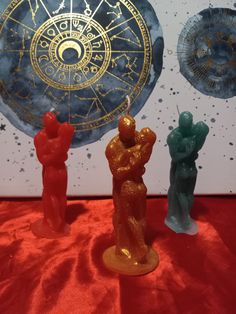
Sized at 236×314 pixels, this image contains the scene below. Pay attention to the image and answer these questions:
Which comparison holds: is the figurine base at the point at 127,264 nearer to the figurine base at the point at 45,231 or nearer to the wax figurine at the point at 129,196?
the wax figurine at the point at 129,196

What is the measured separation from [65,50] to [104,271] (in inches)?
46.4

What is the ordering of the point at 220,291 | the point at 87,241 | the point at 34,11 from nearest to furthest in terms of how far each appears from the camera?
the point at 220,291 → the point at 87,241 → the point at 34,11

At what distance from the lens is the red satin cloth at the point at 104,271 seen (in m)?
1.19

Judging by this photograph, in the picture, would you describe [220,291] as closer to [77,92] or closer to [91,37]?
[77,92]

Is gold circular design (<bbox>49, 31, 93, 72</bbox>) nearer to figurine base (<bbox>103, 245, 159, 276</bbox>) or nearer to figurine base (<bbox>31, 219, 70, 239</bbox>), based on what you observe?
figurine base (<bbox>31, 219, 70, 239</bbox>)

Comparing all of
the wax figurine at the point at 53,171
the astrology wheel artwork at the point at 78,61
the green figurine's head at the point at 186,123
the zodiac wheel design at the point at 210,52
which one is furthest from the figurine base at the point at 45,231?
the zodiac wheel design at the point at 210,52

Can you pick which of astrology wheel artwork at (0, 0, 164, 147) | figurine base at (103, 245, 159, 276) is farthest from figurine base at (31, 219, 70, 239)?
astrology wheel artwork at (0, 0, 164, 147)

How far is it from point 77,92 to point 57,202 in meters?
0.65

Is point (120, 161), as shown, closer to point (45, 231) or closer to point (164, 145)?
point (45, 231)

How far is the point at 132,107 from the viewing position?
2.00 meters

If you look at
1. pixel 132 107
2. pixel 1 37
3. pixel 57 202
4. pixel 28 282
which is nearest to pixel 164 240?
pixel 57 202

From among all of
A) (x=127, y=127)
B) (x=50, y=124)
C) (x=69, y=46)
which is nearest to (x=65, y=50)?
(x=69, y=46)

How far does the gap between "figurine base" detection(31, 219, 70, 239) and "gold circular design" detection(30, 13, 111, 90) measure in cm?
74

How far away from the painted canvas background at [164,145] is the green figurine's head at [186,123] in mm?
435
